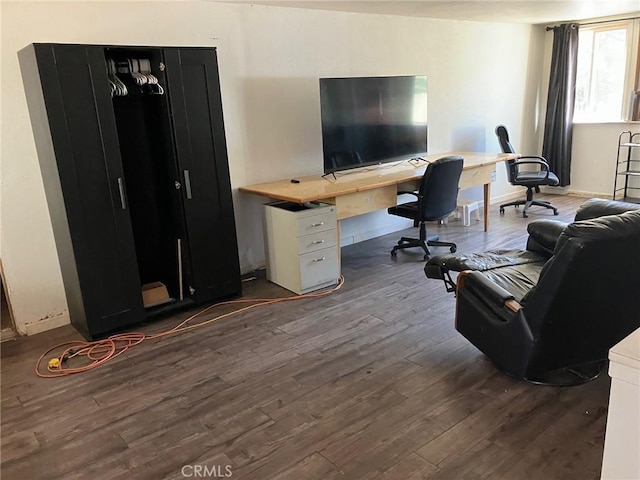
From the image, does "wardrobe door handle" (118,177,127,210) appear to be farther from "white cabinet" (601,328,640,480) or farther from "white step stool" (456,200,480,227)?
"white step stool" (456,200,480,227)

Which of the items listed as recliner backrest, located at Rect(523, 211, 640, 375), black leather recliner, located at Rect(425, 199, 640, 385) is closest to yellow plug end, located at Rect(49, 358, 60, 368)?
black leather recliner, located at Rect(425, 199, 640, 385)

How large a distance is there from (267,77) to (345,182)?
112cm

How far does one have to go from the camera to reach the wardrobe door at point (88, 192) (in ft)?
9.54

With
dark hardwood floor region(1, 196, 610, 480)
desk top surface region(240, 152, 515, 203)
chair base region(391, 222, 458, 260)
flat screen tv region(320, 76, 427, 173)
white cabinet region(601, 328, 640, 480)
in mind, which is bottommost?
dark hardwood floor region(1, 196, 610, 480)

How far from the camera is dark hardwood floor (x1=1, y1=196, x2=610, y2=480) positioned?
82.7 inches

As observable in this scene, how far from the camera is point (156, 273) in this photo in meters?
3.88

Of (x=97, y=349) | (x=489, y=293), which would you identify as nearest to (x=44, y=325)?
(x=97, y=349)

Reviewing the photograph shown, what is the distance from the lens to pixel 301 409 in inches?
97.2

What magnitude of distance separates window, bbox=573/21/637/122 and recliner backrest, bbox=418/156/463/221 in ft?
11.0

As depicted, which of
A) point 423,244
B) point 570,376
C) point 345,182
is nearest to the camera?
point 570,376

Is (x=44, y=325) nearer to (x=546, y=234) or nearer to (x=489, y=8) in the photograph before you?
A: (x=546, y=234)

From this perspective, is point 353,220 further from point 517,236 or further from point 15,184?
point 15,184

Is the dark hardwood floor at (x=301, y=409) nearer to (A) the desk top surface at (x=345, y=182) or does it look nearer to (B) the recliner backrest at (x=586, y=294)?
(B) the recliner backrest at (x=586, y=294)

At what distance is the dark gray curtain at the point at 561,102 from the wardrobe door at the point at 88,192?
583 cm
